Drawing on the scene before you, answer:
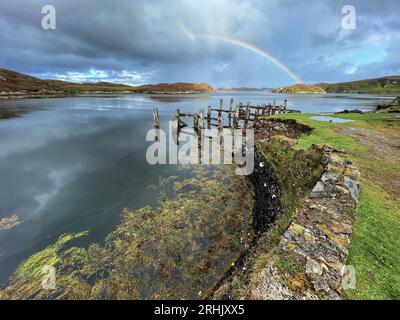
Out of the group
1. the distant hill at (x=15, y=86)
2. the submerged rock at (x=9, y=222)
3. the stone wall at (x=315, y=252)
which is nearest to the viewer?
the stone wall at (x=315, y=252)

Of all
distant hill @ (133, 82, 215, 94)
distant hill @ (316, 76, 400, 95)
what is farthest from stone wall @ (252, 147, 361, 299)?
distant hill @ (316, 76, 400, 95)

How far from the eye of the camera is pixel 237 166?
1700cm

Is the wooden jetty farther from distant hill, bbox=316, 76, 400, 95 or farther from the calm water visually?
distant hill, bbox=316, 76, 400, 95

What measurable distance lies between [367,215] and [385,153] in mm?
7592

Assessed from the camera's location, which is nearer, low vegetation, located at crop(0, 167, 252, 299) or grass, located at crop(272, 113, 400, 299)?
grass, located at crop(272, 113, 400, 299)

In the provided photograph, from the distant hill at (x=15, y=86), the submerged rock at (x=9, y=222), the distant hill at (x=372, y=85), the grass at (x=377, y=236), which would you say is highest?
the distant hill at (x=372, y=85)

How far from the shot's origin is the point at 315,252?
3.85 m

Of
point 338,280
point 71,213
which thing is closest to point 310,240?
point 338,280

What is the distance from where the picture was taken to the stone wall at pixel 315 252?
3.25m

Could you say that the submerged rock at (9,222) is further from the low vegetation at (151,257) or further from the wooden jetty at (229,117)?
the wooden jetty at (229,117)

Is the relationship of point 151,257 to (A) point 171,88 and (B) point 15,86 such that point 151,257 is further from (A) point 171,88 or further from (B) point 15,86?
(A) point 171,88

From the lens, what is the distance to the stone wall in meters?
3.25

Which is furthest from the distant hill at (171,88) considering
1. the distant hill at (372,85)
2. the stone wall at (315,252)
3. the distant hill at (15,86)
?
the stone wall at (315,252)
